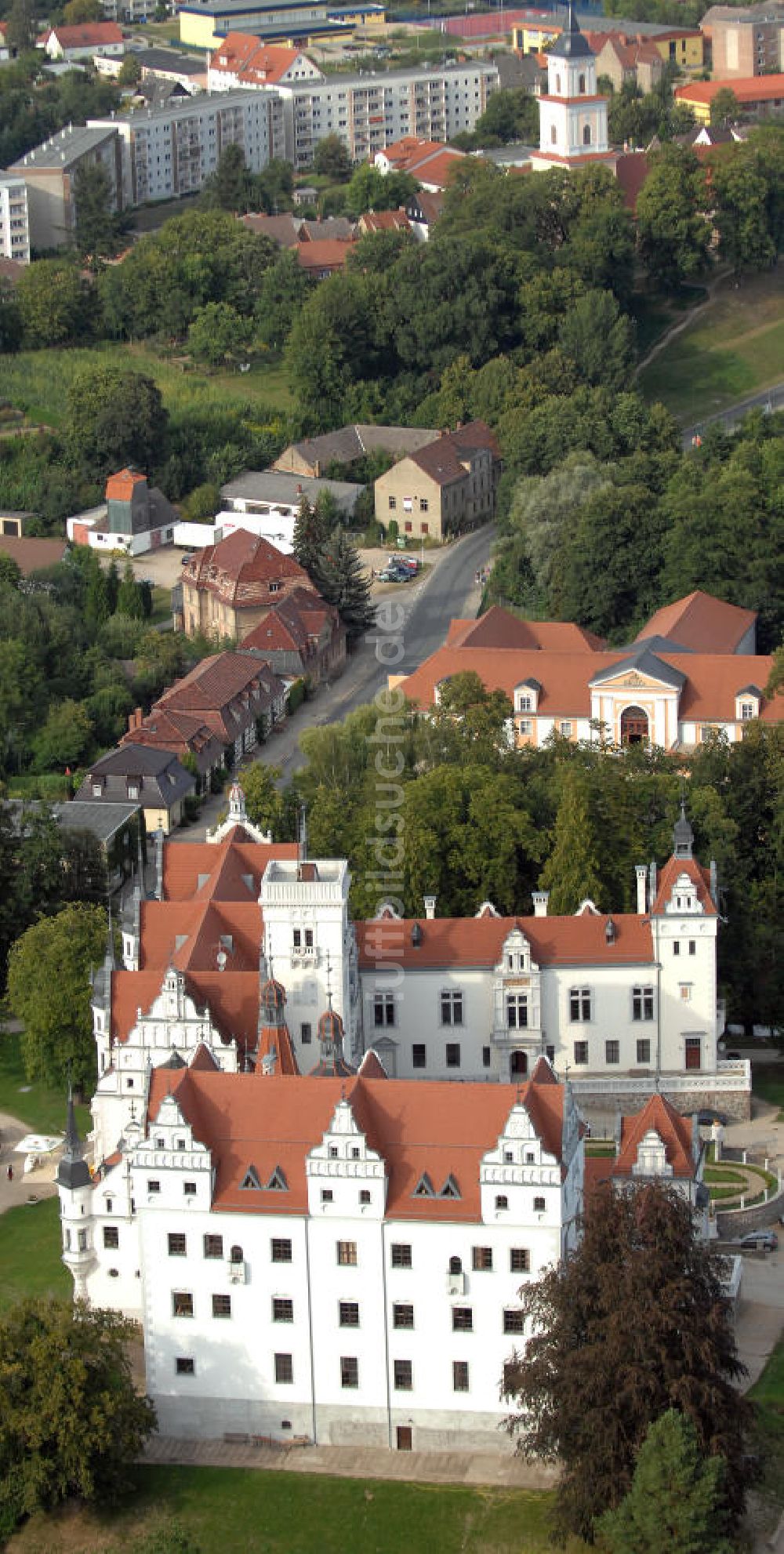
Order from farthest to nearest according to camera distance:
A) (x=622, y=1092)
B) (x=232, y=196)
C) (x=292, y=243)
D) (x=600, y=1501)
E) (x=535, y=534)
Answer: (x=232, y=196), (x=292, y=243), (x=535, y=534), (x=622, y=1092), (x=600, y=1501)

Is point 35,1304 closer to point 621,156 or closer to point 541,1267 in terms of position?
point 541,1267

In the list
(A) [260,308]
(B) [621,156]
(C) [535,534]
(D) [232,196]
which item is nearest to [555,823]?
(C) [535,534]

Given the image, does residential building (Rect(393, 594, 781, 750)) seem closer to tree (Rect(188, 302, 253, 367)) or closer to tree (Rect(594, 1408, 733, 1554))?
tree (Rect(594, 1408, 733, 1554))

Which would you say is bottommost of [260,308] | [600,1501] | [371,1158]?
[600,1501]

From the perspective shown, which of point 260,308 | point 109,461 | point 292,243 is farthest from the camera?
point 292,243

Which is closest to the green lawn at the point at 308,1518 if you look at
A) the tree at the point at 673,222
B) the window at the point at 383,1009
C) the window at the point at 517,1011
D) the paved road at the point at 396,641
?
the window at the point at 383,1009

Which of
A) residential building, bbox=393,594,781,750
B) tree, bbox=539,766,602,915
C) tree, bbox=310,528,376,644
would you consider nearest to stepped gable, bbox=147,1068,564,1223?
tree, bbox=539,766,602,915

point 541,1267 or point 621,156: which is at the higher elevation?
point 621,156

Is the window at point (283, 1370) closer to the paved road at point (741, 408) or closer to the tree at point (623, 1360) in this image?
the tree at point (623, 1360)

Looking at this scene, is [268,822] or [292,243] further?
[292,243]
